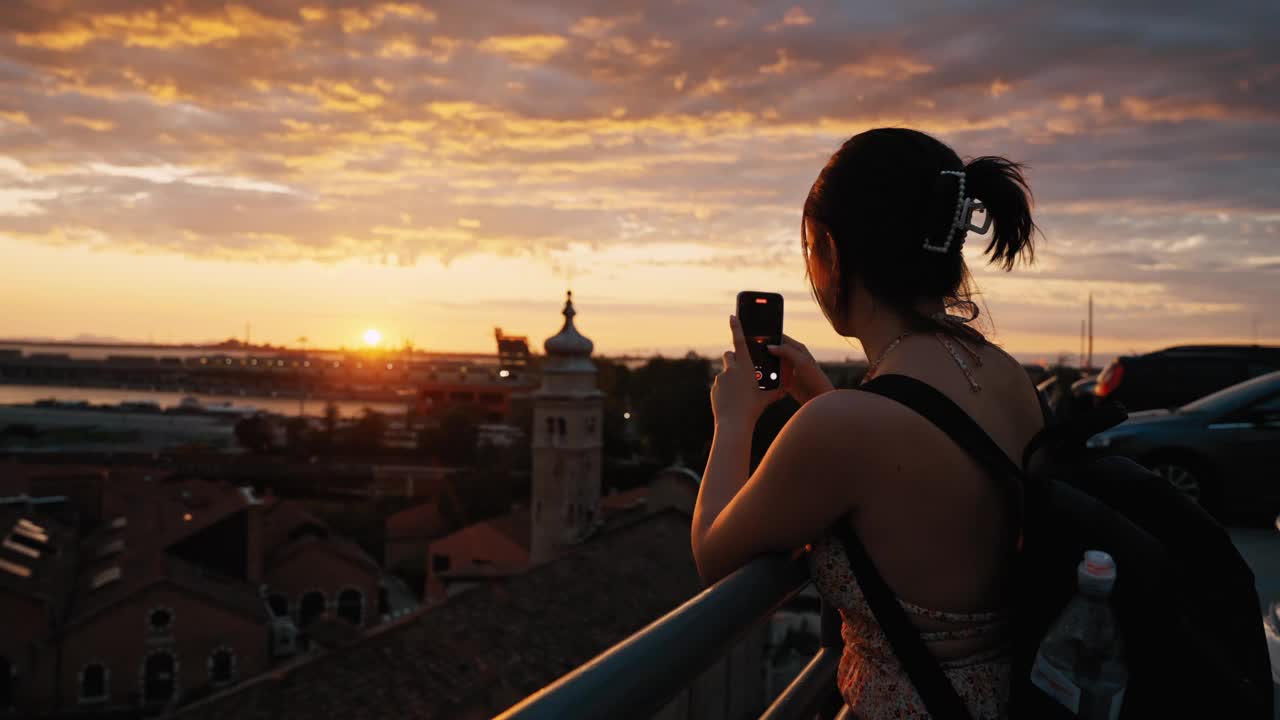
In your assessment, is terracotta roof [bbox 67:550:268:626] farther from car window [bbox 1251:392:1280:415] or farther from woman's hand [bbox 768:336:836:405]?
woman's hand [bbox 768:336:836:405]

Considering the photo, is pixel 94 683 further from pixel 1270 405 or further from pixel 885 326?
pixel 885 326

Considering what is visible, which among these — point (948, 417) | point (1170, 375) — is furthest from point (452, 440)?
point (948, 417)

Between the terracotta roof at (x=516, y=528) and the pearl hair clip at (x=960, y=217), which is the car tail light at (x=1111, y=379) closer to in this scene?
the pearl hair clip at (x=960, y=217)

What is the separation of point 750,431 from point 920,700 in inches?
22.3

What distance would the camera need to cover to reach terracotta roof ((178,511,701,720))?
12859 millimetres

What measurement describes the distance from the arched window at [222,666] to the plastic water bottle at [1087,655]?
27.9 m

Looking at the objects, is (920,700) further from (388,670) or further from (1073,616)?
(388,670)

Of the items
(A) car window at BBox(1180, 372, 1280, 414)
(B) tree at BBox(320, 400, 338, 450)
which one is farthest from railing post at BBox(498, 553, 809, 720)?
(B) tree at BBox(320, 400, 338, 450)

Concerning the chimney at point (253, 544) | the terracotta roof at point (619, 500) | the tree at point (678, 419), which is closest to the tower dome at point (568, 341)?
the terracotta roof at point (619, 500)

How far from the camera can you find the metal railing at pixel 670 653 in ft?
2.93

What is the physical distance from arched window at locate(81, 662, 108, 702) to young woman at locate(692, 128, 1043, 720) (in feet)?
92.7

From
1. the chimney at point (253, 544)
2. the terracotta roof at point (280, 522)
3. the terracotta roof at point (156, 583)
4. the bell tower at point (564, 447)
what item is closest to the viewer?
Answer: the terracotta roof at point (156, 583)

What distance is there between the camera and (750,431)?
172 centimetres

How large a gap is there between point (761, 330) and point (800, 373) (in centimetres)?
17
